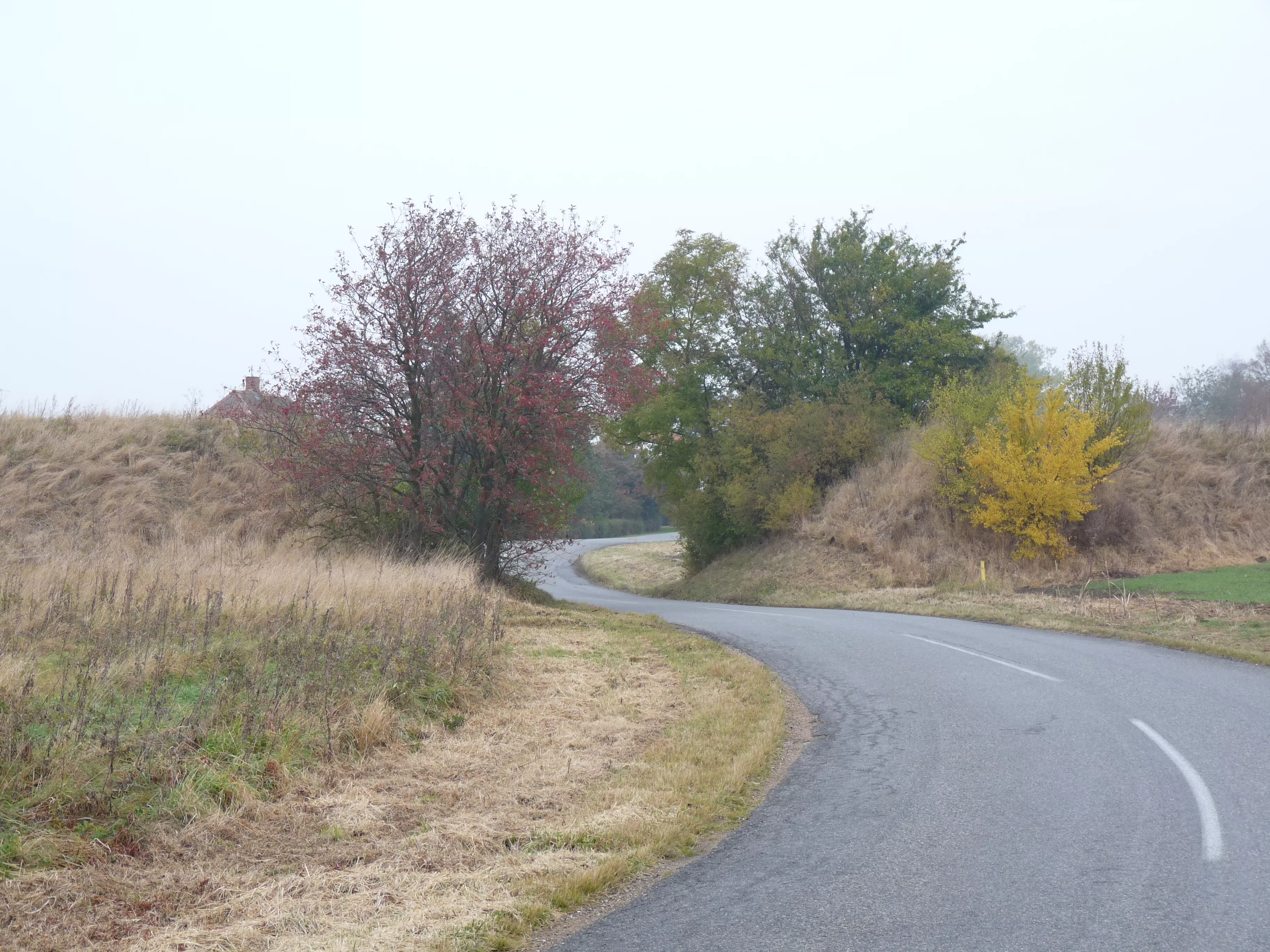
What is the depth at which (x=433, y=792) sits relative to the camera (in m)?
7.32

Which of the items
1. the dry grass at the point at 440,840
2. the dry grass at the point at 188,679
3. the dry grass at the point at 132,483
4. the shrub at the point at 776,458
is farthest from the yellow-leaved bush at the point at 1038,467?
the dry grass at the point at 440,840

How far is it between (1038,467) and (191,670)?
25.2 metres

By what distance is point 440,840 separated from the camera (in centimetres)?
626

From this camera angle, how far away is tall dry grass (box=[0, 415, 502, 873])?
20.1ft

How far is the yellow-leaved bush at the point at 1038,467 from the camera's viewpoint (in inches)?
1099

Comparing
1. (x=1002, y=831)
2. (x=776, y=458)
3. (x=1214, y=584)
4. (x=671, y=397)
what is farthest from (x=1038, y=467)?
(x=1002, y=831)

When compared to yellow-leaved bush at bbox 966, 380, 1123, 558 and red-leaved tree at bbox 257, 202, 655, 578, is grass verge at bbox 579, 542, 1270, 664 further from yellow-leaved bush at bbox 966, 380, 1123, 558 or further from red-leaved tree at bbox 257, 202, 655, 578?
red-leaved tree at bbox 257, 202, 655, 578

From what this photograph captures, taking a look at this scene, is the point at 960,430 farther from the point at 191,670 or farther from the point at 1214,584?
the point at 191,670

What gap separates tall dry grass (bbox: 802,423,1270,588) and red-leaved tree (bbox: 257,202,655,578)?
45.0 ft

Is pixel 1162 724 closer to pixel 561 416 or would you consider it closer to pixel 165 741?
pixel 165 741

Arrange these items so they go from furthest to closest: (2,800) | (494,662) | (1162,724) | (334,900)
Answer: (494,662) → (1162,724) → (2,800) → (334,900)

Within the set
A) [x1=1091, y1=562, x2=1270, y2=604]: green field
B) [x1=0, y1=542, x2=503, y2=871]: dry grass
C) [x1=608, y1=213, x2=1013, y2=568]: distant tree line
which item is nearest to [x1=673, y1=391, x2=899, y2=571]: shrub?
[x1=608, y1=213, x2=1013, y2=568]: distant tree line

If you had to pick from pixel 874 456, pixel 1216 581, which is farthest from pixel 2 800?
pixel 874 456

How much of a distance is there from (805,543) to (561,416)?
16.5 metres
